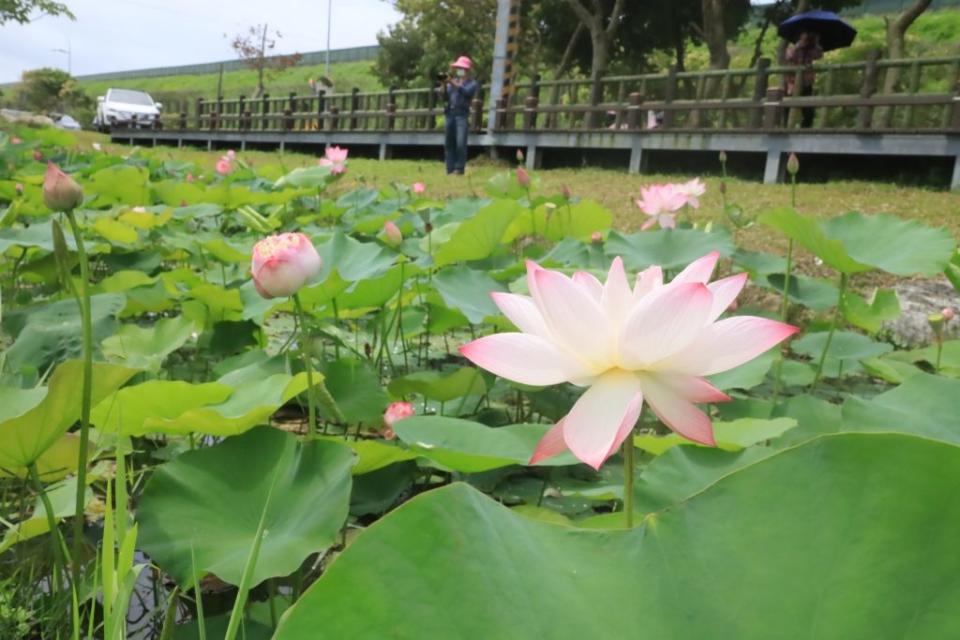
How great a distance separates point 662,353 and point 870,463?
14 cm

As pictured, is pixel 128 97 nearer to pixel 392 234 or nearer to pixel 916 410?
pixel 392 234

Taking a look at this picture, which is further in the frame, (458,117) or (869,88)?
(458,117)

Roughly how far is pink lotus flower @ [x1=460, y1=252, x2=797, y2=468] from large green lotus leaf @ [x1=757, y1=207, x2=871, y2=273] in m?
0.64

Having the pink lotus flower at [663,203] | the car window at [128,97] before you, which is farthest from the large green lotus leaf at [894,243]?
the car window at [128,97]

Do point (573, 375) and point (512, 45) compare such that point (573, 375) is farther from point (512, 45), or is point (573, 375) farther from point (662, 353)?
point (512, 45)

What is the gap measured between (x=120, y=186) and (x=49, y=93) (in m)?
31.2

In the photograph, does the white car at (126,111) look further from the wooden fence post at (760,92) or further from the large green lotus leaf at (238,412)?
the large green lotus leaf at (238,412)

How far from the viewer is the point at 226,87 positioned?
114 ft

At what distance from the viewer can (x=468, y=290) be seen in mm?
1254

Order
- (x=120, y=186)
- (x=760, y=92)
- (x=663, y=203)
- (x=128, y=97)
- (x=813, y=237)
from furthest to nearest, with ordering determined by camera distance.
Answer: (x=128, y=97)
(x=760, y=92)
(x=120, y=186)
(x=663, y=203)
(x=813, y=237)

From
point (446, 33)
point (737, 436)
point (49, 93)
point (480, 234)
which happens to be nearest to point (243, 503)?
point (737, 436)

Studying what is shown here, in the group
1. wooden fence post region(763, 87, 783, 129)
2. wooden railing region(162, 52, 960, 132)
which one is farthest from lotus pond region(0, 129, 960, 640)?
wooden fence post region(763, 87, 783, 129)

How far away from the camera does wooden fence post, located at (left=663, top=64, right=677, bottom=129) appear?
7777 millimetres

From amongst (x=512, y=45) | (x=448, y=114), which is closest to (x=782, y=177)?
(x=448, y=114)
